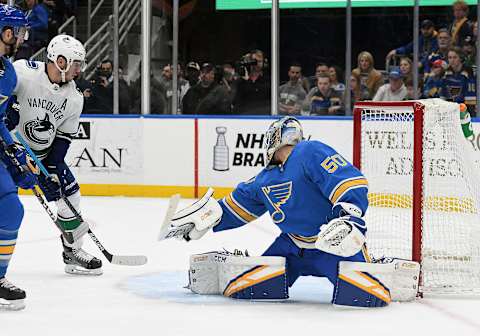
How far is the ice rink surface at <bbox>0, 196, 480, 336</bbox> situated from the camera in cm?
316

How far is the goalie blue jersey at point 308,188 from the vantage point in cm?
341

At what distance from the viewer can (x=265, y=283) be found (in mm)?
3621

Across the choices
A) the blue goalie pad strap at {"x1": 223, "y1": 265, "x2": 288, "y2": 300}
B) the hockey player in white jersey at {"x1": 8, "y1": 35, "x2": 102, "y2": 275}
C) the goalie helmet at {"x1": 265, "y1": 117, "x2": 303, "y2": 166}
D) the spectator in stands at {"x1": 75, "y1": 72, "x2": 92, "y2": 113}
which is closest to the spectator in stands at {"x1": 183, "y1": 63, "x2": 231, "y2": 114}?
the spectator in stands at {"x1": 75, "y1": 72, "x2": 92, "y2": 113}

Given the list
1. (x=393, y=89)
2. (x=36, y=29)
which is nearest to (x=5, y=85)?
(x=393, y=89)

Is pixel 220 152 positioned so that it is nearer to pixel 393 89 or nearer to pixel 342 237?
pixel 393 89

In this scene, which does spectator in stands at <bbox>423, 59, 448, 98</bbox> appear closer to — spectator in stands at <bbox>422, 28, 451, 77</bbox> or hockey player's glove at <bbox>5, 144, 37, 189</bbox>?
spectator in stands at <bbox>422, 28, 451, 77</bbox>

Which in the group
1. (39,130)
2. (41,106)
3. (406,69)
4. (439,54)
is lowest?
(39,130)

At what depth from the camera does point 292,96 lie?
8.67 meters

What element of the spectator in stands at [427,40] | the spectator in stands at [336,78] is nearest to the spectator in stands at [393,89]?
the spectator in stands at [427,40]

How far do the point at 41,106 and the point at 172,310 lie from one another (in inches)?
50.8

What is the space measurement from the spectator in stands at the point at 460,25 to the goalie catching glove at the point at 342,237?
5.20 meters

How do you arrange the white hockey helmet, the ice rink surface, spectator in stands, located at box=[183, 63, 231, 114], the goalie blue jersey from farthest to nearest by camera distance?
1. spectator in stands, located at box=[183, 63, 231, 114]
2. the white hockey helmet
3. the goalie blue jersey
4. the ice rink surface

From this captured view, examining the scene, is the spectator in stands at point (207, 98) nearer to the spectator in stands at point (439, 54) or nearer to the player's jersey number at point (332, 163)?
the spectator in stands at point (439, 54)

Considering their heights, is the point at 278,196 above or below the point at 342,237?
above
